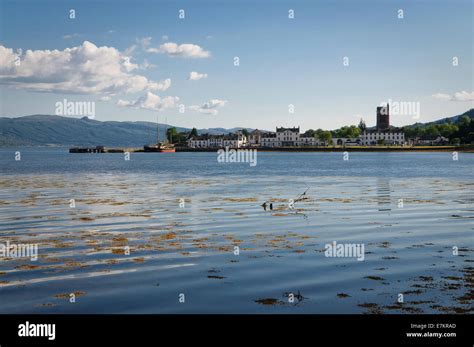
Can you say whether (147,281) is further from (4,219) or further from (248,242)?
(4,219)

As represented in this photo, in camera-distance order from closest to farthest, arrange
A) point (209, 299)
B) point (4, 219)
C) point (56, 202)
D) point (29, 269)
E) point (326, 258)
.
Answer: point (209, 299)
point (29, 269)
point (326, 258)
point (4, 219)
point (56, 202)

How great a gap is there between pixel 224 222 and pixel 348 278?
1359cm

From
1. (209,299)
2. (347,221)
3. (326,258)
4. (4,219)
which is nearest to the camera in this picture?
(209,299)

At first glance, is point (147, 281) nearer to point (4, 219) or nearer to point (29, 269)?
point (29, 269)

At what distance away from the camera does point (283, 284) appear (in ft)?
55.0

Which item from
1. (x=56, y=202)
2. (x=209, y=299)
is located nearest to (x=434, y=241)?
(x=209, y=299)

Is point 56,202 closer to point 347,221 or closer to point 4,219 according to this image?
point 4,219

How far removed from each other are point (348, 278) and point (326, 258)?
117 inches

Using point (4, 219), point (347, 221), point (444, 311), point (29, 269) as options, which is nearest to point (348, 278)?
point (444, 311)

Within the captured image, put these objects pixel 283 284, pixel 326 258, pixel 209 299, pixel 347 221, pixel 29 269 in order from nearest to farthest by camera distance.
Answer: pixel 209 299 < pixel 283 284 < pixel 29 269 < pixel 326 258 < pixel 347 221
